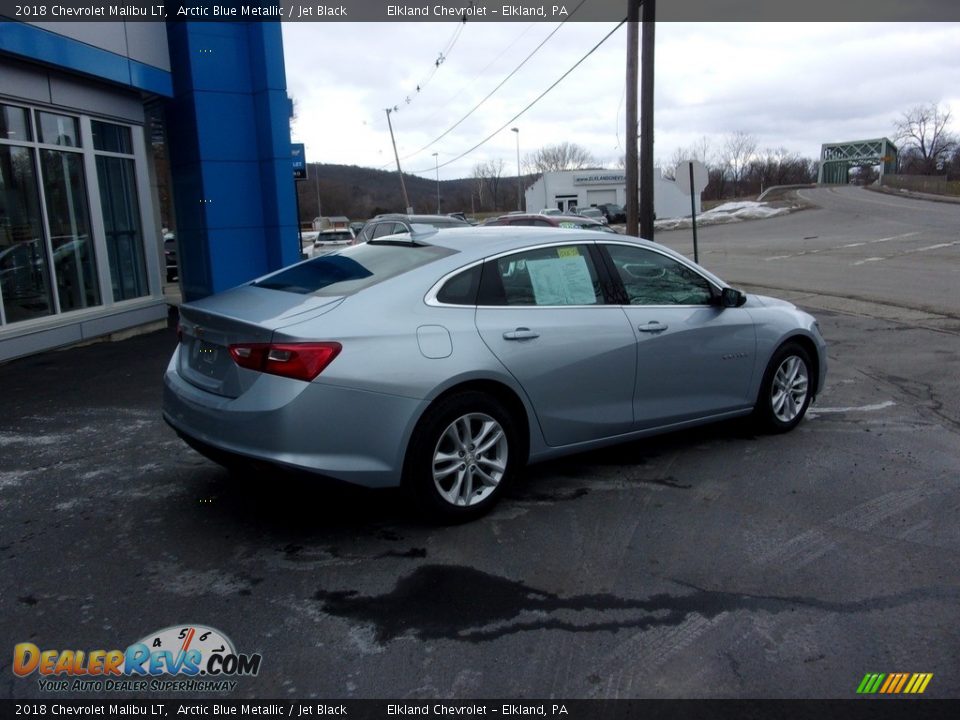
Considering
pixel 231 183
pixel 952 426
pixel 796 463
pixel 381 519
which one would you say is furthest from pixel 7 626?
pixel 231 183

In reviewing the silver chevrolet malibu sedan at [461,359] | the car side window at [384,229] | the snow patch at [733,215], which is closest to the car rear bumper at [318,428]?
the silver chevrolet malibu sedan at [461,359]

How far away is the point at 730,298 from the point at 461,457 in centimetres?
249

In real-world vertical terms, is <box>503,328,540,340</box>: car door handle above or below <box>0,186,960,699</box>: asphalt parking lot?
above

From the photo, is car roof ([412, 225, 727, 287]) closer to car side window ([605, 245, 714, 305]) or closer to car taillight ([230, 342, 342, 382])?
car side window ([605, 245, 714, 305])

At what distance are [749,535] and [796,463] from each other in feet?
4.59

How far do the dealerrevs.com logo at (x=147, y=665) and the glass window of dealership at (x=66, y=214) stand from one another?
7.82 metres

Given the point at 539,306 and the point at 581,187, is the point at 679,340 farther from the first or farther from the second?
the point at 581,187

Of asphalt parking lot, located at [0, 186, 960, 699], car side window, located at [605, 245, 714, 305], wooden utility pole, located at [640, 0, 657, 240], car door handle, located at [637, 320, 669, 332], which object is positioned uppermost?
wooden utility pole, located at [640, 0, 657, 240]

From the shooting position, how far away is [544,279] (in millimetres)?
4812

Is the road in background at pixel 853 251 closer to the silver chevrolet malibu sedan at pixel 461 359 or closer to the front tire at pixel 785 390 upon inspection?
the front tire at pixel 785 390

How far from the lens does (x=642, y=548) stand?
4047 mm

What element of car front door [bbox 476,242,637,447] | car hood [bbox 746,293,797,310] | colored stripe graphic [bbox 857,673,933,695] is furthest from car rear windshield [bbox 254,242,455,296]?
colored stripe graphic [bbox 857,673,933,695]

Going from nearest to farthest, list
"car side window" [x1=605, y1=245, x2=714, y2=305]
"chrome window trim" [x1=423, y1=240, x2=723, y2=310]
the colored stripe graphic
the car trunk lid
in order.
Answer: the colored stripe graphic, the car trunk lid, "chrome window trim" [x1=423, y1=240, x2=723, y2=310], "car side window" [x1=605, y1=245, x2=714, y2=305]

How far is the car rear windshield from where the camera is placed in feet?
14.6
